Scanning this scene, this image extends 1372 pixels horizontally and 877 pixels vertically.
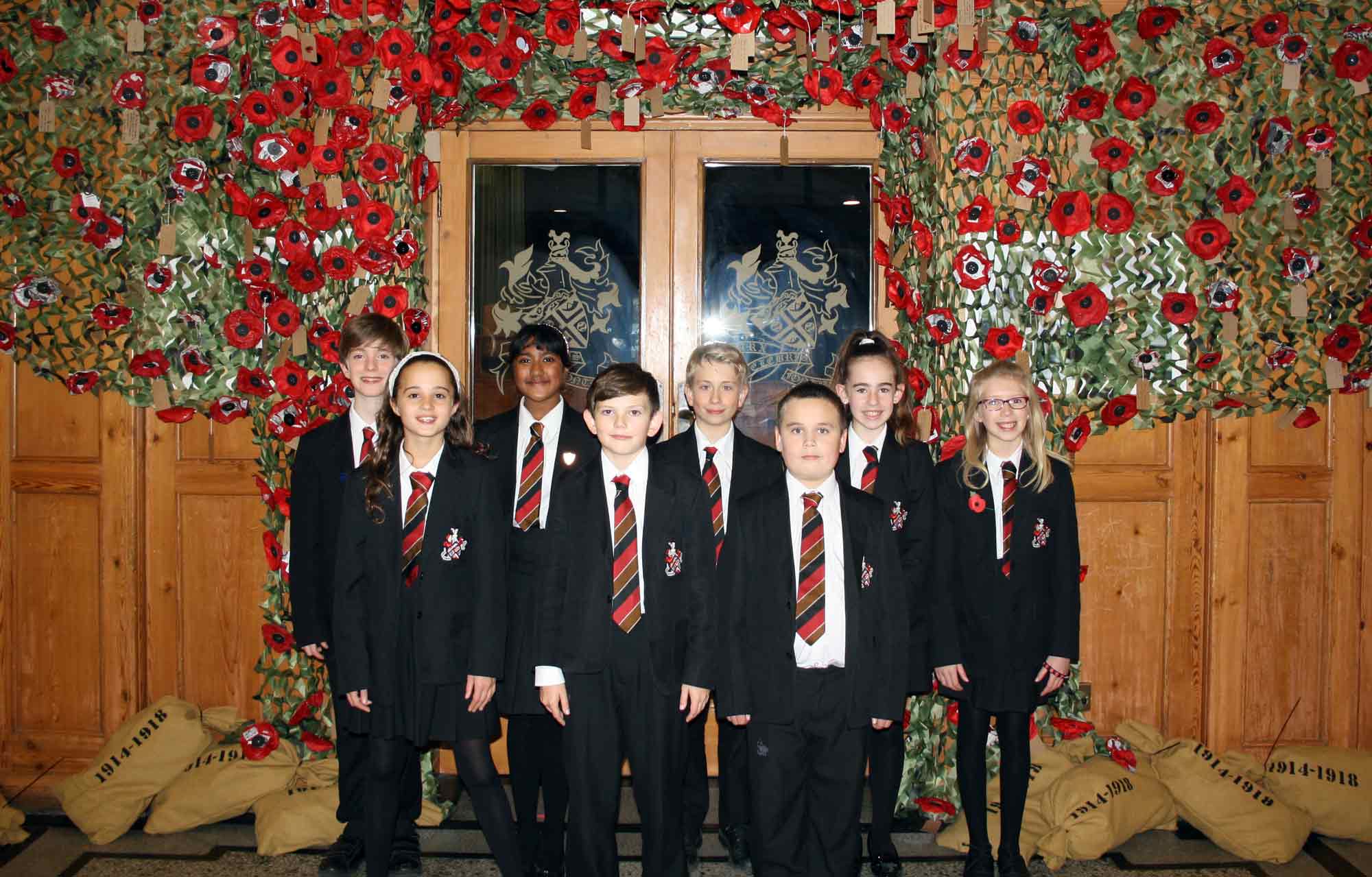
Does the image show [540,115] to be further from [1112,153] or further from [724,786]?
[724,786]

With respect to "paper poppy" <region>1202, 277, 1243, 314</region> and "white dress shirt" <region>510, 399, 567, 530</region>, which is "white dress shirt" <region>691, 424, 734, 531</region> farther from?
"paper poppy" <region>1202, 277, 1243, 314</region>

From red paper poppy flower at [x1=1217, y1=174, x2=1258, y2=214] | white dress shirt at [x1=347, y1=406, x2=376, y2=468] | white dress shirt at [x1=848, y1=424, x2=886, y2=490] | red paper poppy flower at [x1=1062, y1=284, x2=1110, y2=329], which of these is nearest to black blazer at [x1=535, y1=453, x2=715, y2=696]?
white dress shirt at [x1=848, y1=424, x2=886, y2=490]

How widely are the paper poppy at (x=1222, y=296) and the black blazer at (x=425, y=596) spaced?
2.39 meters

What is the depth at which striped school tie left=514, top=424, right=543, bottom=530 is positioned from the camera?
2.67 meters

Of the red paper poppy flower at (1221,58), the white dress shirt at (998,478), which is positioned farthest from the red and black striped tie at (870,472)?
the red paper poppy flower at (1221,58)

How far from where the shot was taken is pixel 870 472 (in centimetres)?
266

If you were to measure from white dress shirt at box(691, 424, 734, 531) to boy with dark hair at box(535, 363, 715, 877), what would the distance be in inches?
10.4

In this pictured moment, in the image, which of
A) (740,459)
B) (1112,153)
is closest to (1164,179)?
(1112,153)

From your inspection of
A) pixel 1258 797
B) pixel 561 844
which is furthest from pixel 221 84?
pixel 1258 797

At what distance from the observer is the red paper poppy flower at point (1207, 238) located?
310 centimetres

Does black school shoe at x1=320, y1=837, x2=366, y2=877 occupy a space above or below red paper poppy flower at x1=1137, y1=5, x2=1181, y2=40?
below

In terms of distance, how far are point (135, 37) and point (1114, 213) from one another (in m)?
3.15

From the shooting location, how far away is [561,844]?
8.77 ft

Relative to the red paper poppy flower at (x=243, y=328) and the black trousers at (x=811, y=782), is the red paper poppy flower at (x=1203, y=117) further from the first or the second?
the red paper poppy flower at (x=243, y=328)
